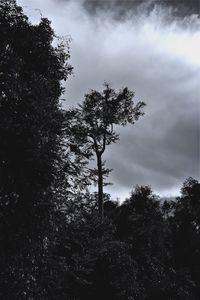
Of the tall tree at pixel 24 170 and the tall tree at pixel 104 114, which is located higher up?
the tall tree at pixel 104 114

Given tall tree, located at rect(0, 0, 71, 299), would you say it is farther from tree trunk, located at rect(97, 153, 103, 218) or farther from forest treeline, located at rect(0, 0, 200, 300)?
tree trunk, located at rect(97, 153, 103, 218)

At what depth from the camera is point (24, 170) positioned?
45.8 ft

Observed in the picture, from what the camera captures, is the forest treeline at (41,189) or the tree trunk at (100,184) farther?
the tree trunk at (100,184)

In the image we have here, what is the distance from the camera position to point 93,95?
36.7 m

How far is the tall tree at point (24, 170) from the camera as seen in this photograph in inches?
497

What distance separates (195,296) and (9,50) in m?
30.7

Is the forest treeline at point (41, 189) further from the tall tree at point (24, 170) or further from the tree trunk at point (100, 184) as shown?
the tree trunk at point (100, 184)

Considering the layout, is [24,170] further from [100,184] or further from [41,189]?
[100,184]

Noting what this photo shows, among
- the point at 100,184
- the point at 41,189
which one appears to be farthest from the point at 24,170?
the point at 100,184

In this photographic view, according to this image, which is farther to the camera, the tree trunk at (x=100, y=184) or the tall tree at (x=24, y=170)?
the tree trunk at (x=100, y=184)

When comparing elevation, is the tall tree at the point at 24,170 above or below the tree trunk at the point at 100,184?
below

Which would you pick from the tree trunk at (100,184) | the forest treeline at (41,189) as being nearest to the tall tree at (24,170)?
the forest treeline at (41,189)

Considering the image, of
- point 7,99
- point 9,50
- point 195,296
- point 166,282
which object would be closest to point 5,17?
point 9,50

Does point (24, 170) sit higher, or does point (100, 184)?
point (100, 184)
